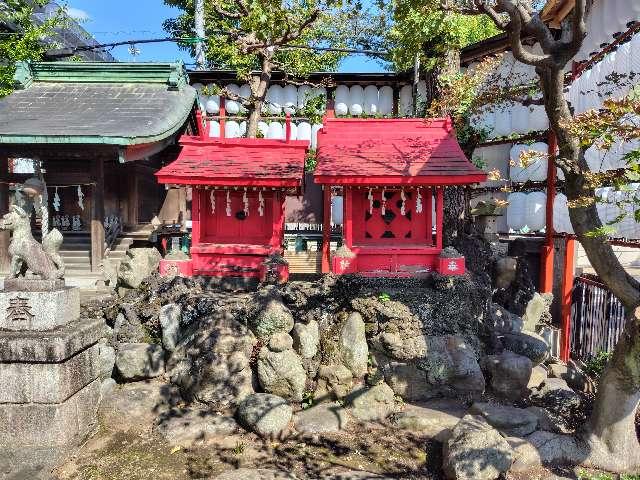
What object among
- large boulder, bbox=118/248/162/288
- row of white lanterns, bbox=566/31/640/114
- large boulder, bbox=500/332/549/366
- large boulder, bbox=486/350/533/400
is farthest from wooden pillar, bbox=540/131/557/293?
large boulder, bbox=118/248/162/288

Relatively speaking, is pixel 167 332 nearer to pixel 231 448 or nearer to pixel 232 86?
pixel 231 448

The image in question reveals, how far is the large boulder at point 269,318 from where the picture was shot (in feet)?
31.4

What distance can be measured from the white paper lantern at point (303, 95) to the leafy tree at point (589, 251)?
1253 centimetres

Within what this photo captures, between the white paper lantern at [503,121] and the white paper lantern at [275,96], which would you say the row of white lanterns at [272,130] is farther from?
the white paper lantern at [503,121]

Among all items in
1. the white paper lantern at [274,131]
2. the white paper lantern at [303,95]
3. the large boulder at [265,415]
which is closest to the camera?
the large boulder at [265,415]

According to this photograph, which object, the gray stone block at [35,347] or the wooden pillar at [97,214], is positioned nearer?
the gray stone block at [35,347]

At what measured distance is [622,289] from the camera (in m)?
7.09

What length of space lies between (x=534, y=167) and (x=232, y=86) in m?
13.2

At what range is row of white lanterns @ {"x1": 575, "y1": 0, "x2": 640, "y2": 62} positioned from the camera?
356 inches

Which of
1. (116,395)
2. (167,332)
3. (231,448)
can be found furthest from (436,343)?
(116,395)

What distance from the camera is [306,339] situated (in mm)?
9641

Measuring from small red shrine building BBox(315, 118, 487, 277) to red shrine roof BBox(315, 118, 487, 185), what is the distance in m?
0.02

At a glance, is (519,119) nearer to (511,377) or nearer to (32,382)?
(511,377)

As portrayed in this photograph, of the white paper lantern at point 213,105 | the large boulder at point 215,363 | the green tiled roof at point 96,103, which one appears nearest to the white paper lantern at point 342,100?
the white paper lantern at point 213,105
